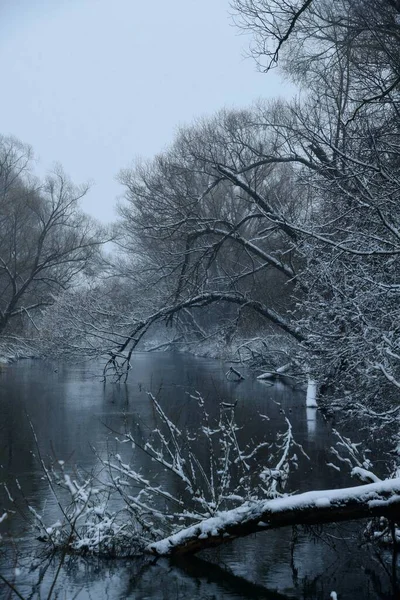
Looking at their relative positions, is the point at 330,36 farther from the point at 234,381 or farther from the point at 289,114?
the point at 234,381

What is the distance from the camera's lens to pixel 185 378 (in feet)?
81.7

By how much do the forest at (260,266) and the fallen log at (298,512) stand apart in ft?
0.04

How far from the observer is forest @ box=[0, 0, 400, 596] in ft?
24.9

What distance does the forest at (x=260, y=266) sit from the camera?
7586 millimetres

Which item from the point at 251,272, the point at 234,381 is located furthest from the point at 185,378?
the point at 251,272

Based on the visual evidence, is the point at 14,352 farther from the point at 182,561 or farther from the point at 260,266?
the point at 182,561

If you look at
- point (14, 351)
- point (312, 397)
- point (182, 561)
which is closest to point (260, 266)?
point (312, 397)

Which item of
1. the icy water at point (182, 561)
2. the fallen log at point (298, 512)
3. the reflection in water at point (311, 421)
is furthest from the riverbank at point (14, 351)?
the fallen log at point (298, 512)

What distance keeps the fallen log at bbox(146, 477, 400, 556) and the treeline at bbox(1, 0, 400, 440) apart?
68.6 inches

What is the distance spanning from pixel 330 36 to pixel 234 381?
1388 cm

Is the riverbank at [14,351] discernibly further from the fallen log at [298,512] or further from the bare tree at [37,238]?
the fallen log at [298,512]

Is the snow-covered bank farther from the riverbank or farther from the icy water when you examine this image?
the icy water

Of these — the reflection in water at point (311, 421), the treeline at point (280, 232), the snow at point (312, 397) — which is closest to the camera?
the treeline at point (280, 232)

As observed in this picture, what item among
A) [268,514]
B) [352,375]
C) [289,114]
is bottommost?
[268,514]
